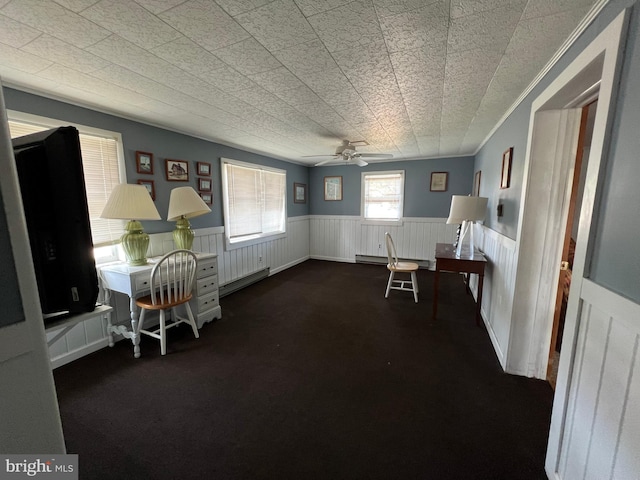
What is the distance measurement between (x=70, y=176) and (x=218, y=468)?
149 centimetres

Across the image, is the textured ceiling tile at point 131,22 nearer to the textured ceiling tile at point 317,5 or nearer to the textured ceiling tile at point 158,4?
the textured ceiling tile at point 158,4

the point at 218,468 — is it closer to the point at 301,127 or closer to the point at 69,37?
the point at 69,37

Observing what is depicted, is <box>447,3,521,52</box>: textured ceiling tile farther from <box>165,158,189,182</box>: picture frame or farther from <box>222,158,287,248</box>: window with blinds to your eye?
<box>222,158,287,248</box>: window with blinds

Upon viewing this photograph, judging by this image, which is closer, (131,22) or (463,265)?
(131,22)

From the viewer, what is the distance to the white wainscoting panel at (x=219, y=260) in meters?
2.24

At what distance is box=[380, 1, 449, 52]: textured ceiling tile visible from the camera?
3.89 feet

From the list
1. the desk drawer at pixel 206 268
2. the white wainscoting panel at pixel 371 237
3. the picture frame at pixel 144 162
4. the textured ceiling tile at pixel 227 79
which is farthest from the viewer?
the white wainscoting panel at pixel 371 237

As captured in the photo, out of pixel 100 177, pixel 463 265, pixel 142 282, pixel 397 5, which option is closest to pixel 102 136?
pixel 100 177

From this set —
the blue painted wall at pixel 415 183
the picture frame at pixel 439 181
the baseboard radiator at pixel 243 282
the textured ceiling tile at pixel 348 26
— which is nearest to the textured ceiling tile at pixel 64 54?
the textured ceiling tile at pixel 348 26

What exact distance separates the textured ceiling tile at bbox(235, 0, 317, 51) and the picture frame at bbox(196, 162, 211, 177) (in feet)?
7.45

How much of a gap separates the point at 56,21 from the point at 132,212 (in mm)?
1354

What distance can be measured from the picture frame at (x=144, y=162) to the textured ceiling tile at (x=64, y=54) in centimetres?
108

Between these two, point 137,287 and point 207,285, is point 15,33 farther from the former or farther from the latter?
point 207,285

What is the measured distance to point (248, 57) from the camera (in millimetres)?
1537
